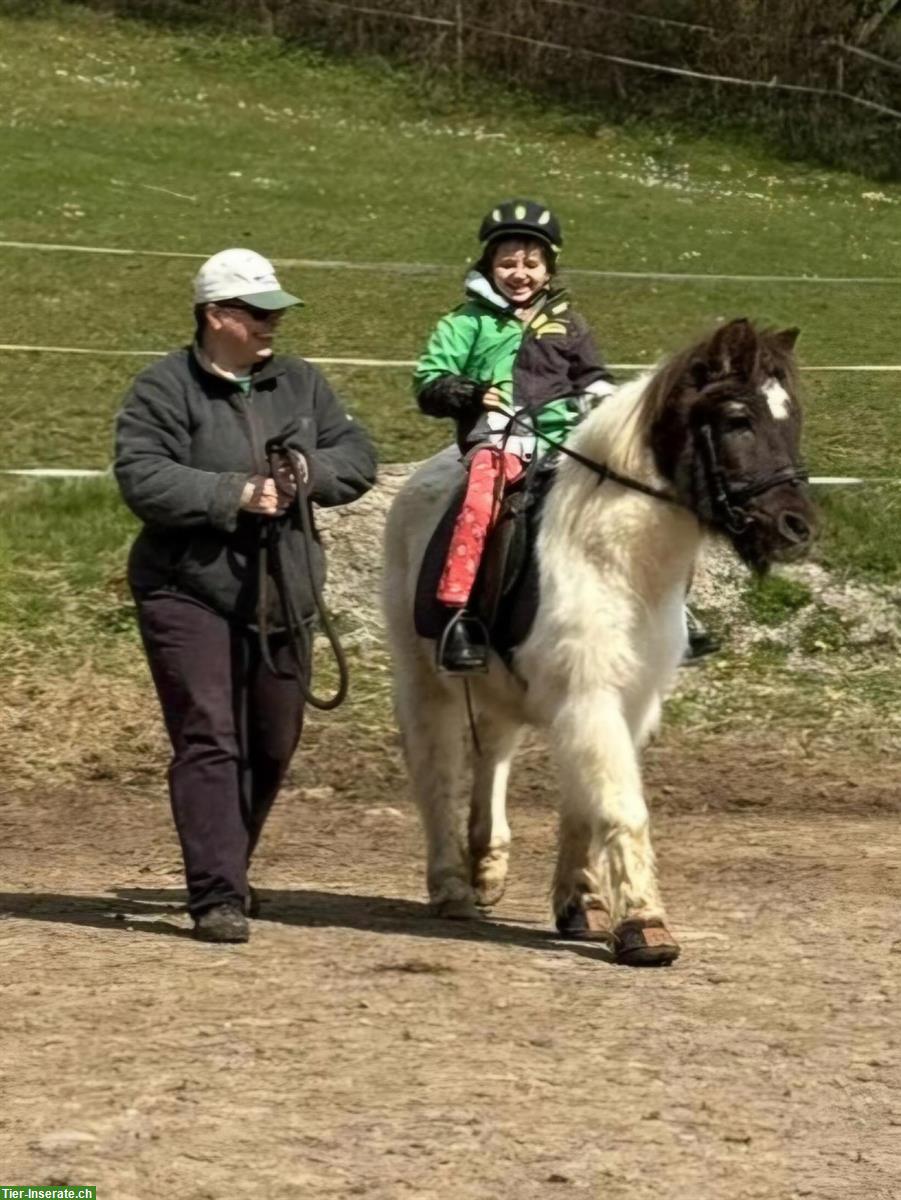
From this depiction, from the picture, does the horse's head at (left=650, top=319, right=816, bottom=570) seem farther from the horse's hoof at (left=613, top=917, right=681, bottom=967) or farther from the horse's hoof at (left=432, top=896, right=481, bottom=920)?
the horse's hoof at (left=432, top=896, right=481, bottom=920)

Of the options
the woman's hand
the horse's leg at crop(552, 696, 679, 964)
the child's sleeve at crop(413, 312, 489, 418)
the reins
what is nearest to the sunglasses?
the reins

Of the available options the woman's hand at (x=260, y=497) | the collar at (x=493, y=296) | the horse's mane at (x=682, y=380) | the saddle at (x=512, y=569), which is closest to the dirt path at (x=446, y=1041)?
the saddle at (x=512, y=569)

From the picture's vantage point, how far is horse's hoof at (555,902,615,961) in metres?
7.51

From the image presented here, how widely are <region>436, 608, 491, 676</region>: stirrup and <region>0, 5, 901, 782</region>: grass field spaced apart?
2036mm

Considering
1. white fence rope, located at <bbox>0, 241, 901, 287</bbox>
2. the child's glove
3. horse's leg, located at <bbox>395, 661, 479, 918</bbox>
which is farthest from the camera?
white fence rope, located at <bbox>0, 241, 901, 287</bbox>

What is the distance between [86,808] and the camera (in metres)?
9.96

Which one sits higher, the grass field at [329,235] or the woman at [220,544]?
the woman at [220,544]

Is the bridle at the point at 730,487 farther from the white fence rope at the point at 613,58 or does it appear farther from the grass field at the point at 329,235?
the white fence rope at the point at 613,58

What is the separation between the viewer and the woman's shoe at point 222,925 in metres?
A: 7.02

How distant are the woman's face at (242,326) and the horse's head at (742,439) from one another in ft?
3.98

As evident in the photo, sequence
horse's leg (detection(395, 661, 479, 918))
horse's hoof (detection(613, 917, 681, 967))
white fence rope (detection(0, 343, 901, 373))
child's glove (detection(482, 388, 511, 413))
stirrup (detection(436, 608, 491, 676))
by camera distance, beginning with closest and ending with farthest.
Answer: horse's hoof (detection(613, 917, 681, 967)) → stirrup (detection(436, 608, 491, 676)) → child's glove (detection(482, 388, 511, 413)) → horse's leg (detection(395, 661, 479, 918)) → white fence rope (detection(0, 343, 901, 373))

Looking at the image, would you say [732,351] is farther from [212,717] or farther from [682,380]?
[212,717]

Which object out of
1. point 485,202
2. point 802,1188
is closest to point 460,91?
point 485,202

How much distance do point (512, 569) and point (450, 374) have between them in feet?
2.37
